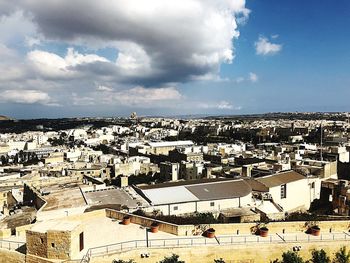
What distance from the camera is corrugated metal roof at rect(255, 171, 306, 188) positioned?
110 feet

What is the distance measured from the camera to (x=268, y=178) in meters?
34.3

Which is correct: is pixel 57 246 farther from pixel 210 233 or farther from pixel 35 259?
pixel 210 233

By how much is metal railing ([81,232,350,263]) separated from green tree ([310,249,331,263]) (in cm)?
63

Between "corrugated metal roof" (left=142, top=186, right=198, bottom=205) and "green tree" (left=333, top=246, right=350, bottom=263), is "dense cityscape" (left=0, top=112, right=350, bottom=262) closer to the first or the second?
"corrugated metal roof" (left=142, top=186, right=198, bottom=205)

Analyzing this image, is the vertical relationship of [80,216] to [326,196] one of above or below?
above

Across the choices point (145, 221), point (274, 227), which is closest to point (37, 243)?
point (145, 221)

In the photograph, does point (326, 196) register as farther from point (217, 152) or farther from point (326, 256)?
point (217, 152)

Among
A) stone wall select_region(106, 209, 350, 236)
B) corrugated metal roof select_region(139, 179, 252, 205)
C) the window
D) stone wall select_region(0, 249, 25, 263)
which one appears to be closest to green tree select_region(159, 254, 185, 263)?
stone wall select_region(106, 209, 350, 236)

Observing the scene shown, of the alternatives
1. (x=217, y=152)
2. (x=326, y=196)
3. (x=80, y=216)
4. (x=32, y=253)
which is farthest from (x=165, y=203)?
(x=217, y=152)

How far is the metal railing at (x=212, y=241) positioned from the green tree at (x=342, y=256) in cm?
57

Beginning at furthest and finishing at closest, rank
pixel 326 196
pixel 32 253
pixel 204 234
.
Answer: pixel 326 196 < pixel 204 234 < pixel 32 253

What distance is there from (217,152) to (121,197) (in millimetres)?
48375

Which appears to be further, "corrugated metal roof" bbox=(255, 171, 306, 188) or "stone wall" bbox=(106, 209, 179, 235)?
"corrugated metal roof" bbox=(255, 171, 306, 188)

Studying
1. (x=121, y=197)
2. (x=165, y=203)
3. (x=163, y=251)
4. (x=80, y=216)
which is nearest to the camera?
(x=163, y=251)
